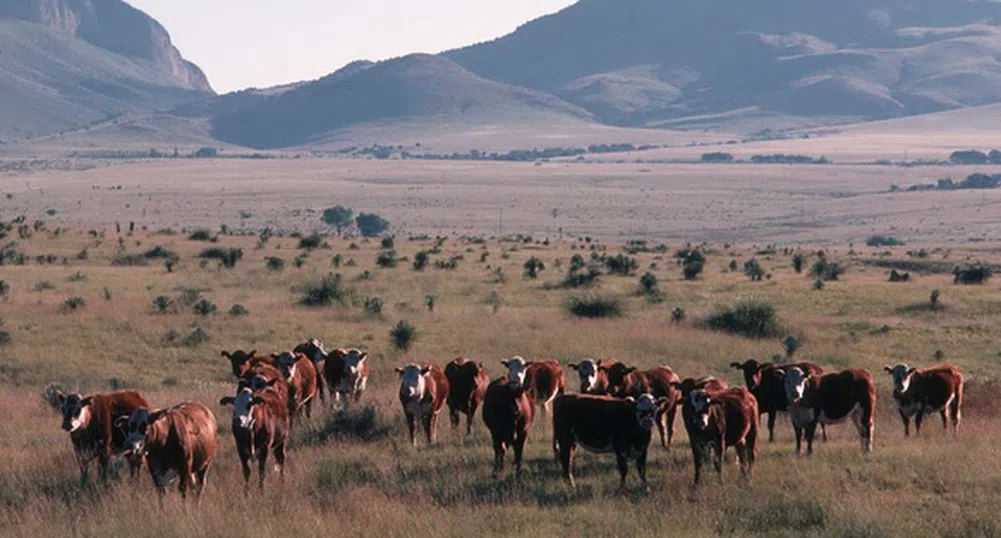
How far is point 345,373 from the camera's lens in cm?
2181

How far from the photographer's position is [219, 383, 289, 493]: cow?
15.4 meters

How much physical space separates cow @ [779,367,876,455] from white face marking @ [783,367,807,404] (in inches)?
0.7

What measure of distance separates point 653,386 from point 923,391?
14.3 ft

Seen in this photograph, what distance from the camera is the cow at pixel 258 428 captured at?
50.4 feet

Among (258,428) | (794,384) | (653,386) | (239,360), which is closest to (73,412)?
(258,428)

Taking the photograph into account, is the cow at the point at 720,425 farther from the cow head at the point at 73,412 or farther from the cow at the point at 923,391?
the cow head at the point at 73,412

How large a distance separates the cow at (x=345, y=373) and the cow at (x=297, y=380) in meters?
0.56

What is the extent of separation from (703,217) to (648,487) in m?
124

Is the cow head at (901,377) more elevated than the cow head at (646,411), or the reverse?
the cow head at (646,411)

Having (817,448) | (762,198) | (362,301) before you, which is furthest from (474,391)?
(762,198)

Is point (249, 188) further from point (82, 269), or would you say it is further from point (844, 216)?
point (82, 269)

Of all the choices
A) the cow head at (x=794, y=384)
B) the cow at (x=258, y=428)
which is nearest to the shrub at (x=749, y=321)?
the cow head at (x=794, y=384)

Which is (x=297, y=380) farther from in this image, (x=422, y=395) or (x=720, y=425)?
(x=720, y=425)

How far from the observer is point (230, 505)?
1458 centimetres
